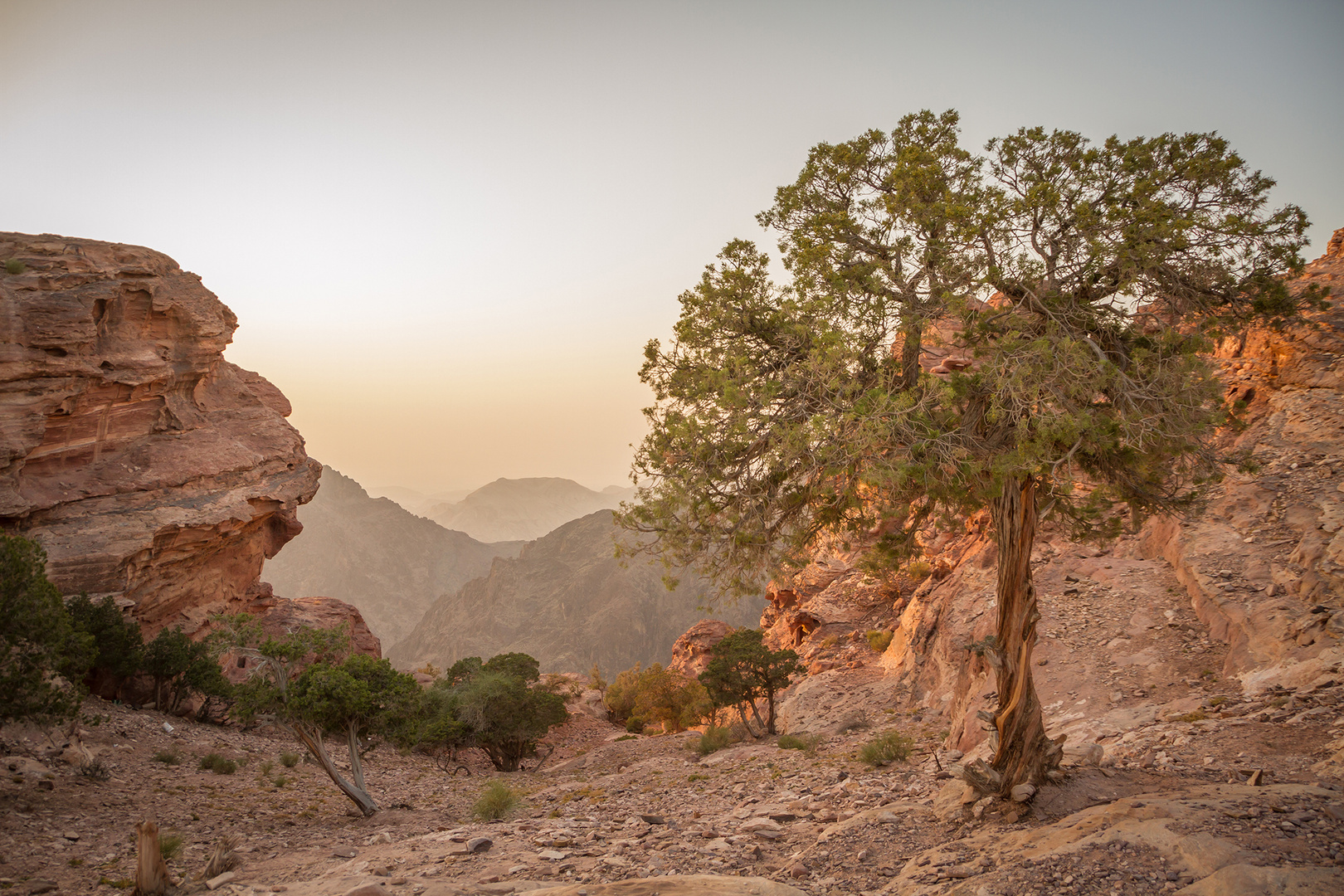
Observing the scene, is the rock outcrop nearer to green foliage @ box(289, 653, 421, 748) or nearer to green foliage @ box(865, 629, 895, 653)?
green foliage @ box(289, 653, 421, 748)

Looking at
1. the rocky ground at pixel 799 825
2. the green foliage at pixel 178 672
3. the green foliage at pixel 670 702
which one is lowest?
the green foliage at pixel 670 702

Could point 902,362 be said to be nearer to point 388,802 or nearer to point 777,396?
point 777,396

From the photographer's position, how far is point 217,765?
18359 mm

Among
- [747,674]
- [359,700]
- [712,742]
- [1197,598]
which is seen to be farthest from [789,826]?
[747,674]

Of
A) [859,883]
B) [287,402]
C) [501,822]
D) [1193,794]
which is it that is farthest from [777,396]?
[287,402]

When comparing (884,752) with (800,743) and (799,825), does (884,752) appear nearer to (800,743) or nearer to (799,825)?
(799,825)

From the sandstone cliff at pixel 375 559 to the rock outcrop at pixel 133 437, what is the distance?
8835cm

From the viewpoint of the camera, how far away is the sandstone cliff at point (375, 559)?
120000 millimetres

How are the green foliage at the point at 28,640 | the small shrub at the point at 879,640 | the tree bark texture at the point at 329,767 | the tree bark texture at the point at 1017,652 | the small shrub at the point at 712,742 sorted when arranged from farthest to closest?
1. the small shrub at the point at 879,640
2. the small shrub at the point at 712,742
3. the tree bark texture at the point at 329,767
4. the green foliage at the point at 28,640
5. the tree bark texture at the point at 1017,652

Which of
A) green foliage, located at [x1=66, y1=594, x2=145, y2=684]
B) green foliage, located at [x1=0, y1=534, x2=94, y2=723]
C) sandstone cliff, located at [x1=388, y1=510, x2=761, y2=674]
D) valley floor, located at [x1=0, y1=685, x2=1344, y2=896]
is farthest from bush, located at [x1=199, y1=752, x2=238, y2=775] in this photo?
sandstone cliff, located at [x1=388, y1=510, x2=761, y2=674]

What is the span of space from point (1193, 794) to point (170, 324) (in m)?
41.6

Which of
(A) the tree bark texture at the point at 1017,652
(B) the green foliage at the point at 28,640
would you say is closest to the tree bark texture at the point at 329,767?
(B) the green foliage at the point at 28,640

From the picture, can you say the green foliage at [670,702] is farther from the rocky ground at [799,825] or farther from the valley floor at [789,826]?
the valley floor at [789,826]

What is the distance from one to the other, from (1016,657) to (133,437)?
37953 millimetres
